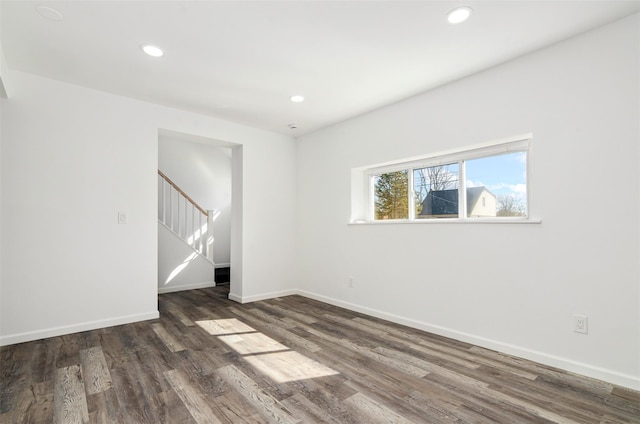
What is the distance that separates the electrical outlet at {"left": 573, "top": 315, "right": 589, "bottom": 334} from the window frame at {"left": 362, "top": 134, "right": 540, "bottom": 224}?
0.76 meters

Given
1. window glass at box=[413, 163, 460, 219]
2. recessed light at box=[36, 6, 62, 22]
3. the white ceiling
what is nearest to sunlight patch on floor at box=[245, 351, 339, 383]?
window glass at box=[413, 163, 460, 219]

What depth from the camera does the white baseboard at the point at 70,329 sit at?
283 centimetres

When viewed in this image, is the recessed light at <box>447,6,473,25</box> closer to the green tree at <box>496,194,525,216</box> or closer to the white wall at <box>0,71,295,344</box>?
the green tree at <box>496,194,525,216</box>

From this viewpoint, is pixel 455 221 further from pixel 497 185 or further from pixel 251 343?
pixel 251 343

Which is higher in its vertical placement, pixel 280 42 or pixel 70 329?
pixel 280 42

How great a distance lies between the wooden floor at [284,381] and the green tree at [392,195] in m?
1.33

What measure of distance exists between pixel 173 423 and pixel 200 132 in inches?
128

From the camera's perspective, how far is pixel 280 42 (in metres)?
2.42

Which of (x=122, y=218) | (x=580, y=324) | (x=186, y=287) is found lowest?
(x=186, y=287)

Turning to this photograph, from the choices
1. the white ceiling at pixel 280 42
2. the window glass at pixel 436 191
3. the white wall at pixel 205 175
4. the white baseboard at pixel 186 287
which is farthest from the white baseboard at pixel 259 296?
the white ceiling at pixel 280 42

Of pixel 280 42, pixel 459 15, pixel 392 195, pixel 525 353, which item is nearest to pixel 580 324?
pixel 525 353

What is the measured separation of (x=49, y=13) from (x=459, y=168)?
351 cm

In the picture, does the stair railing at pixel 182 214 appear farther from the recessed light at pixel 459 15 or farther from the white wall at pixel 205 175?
the recessed light at pixel 459 15

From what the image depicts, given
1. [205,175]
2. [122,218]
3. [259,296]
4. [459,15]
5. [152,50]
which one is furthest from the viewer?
[205,175]
